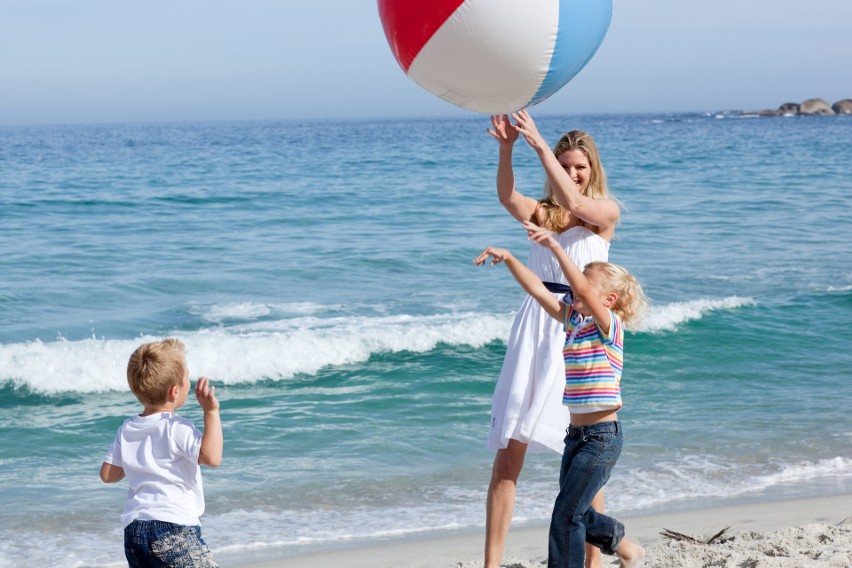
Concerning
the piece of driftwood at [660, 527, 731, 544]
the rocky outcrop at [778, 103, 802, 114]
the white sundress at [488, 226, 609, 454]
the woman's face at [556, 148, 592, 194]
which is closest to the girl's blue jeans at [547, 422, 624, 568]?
the white sundress at [488, 226, 609, 454]

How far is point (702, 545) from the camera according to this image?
464 cm

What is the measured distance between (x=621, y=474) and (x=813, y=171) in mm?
25263

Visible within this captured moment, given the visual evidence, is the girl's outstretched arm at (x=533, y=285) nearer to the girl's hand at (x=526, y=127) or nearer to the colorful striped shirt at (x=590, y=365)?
the colorful striped shirt at (x=590, y=365)

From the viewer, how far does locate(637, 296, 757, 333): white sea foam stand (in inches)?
423

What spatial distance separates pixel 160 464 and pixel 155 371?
0.29 meters

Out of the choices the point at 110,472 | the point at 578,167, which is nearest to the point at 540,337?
the point at 578,167

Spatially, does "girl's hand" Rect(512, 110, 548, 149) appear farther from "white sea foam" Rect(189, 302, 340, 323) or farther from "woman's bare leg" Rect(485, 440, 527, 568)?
"white sea foam" Rect(189, 302, 340, 323)

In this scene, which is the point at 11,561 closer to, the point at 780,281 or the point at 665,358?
the point at 665,358

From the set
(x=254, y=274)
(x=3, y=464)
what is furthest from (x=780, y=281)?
(x=3, y=464)

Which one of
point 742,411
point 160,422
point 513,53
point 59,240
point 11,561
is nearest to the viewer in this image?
point 160,422

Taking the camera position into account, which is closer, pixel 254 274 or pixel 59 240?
pixel 254 274

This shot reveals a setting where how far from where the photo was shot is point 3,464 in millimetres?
6727

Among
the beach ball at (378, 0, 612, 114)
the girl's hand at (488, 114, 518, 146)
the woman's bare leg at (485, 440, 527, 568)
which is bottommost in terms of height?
the woman's bare leg at (485, 440, 527, 568)

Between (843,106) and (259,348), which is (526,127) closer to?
(259,348)
